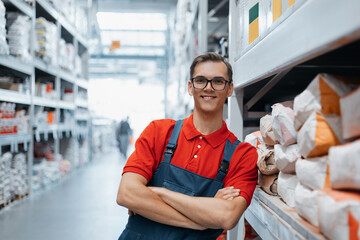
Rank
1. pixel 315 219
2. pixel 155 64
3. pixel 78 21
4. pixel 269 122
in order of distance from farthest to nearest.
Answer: pixel 155 64
pixel 78 21
pixel 269 122
pixel 315 219

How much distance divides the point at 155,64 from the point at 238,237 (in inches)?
651

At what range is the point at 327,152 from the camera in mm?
1026

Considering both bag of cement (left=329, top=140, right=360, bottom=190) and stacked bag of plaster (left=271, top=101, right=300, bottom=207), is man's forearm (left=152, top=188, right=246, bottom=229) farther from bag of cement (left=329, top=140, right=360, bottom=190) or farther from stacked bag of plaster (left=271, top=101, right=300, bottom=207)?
bag of cement (left=329, top=140, right=360, bottom=190)

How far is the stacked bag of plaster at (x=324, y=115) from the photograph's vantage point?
3.21 ft

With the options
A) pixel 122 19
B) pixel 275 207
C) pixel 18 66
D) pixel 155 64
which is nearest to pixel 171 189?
pixel 275 207

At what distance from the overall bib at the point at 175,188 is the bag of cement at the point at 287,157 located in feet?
1.22

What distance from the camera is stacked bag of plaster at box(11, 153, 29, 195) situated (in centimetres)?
466

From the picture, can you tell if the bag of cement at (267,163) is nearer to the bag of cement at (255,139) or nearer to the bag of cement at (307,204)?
the bag of cement at (255,139)

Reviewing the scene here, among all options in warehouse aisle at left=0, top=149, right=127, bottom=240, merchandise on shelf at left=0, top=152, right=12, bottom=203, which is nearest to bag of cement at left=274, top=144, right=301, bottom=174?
warehouse aisle at left=0, top=149, right=127, bottom=240

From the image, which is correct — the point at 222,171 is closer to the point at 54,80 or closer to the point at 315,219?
the point at 315,219

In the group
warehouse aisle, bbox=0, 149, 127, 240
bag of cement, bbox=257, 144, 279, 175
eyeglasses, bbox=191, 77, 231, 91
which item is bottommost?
warehouse aisle, bbox=0, 149, 127, 240

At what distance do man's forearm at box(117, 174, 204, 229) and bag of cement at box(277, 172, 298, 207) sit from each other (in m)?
0.42

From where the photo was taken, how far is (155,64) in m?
18.2

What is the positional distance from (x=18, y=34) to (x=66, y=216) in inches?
102
